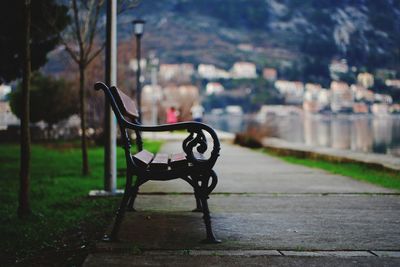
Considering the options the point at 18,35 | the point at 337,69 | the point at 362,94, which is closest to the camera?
the point at 18,35

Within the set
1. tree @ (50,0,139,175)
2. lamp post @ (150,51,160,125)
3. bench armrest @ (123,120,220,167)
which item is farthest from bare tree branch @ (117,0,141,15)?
lamp post @ (150,51,160,125)

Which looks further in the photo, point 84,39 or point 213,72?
point 213,72

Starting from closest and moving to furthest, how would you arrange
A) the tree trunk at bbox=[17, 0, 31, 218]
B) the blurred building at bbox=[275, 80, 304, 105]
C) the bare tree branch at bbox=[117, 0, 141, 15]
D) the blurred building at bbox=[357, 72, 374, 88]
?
the tree trunk at bbox=[17, 0, 31, 218] → the bare tree branch at bbox=[117, 0, 141, 15] → the blurred building at bbox=[357, 72, 374, 88] → the blurred building at bbox=[275, 80, 304, 105]

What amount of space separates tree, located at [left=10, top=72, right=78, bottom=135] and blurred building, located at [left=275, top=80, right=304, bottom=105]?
11550cm

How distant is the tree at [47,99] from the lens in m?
24.4

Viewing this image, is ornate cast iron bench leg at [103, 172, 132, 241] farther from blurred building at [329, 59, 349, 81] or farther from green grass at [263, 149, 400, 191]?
blurred building at [329, 59, 349, 81]

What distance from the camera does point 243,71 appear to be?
167 m

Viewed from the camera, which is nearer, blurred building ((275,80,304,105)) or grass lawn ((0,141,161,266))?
grass lawn ((0,141,161,266))

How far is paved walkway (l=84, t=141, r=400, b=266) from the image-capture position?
3396mm

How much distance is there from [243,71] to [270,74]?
9.62 m

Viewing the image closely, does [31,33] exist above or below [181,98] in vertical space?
above

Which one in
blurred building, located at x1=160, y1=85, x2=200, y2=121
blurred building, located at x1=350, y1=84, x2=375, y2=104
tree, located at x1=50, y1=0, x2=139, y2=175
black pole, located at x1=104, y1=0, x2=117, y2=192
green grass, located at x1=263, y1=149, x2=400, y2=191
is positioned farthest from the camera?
blurred building, located at x1=350, y1=84, x2=375, y2=104

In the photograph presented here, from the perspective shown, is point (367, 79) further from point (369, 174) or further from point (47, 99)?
point (369, 174)

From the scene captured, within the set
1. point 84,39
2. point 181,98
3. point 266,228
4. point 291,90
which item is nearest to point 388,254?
point 266,228
